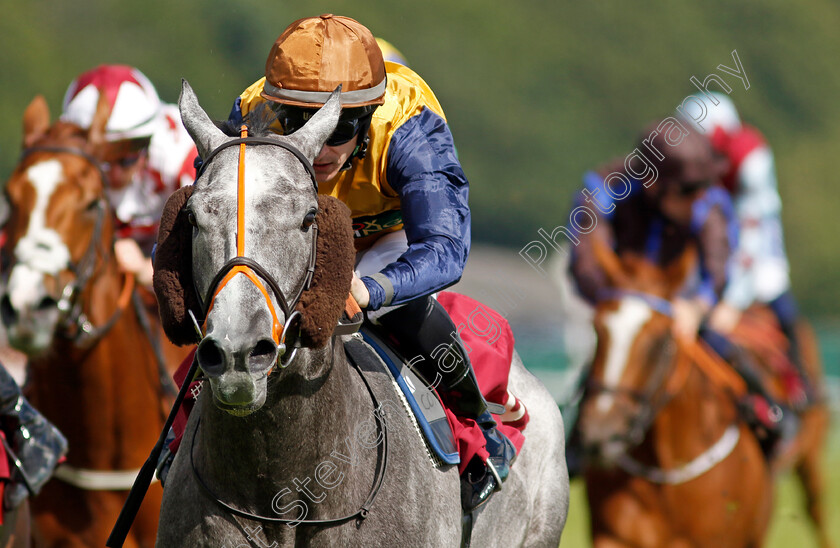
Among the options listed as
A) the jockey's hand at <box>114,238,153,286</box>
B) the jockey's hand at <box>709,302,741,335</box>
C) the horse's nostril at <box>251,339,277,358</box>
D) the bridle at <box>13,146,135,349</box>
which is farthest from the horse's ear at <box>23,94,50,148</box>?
the jockey's hand at <box>709,302,741,335</box>

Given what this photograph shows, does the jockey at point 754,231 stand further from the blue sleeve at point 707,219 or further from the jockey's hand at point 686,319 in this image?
the jockey's hand at point 686,319

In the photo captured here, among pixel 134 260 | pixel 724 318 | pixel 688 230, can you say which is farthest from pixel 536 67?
pixel 134 260

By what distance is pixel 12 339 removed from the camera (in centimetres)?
555

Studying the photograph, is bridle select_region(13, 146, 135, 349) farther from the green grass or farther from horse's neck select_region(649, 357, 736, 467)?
the green grass

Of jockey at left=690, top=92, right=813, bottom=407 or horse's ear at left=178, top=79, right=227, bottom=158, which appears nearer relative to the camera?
horse's ear at left=178, top=79, right=227, bottom=158

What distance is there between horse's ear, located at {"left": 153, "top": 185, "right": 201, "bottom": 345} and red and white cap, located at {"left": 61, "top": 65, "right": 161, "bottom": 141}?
13.1 feet

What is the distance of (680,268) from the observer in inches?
295

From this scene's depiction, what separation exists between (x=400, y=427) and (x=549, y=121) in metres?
37.4

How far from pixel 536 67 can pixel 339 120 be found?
4014 cm

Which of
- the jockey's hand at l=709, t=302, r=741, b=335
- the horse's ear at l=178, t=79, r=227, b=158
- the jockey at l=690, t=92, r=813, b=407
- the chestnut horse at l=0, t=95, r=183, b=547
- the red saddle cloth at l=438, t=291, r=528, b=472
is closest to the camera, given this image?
the horse's ear at l=178, t=79, r=227, b=158

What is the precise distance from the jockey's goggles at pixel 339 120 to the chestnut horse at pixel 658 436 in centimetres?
361

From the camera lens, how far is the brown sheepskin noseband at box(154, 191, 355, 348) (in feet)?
9.55

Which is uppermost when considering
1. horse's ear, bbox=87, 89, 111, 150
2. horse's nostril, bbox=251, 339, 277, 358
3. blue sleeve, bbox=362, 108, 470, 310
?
horse's nostril, bbox=251, 339, 277, 358

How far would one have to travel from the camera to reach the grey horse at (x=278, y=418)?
2738mm
